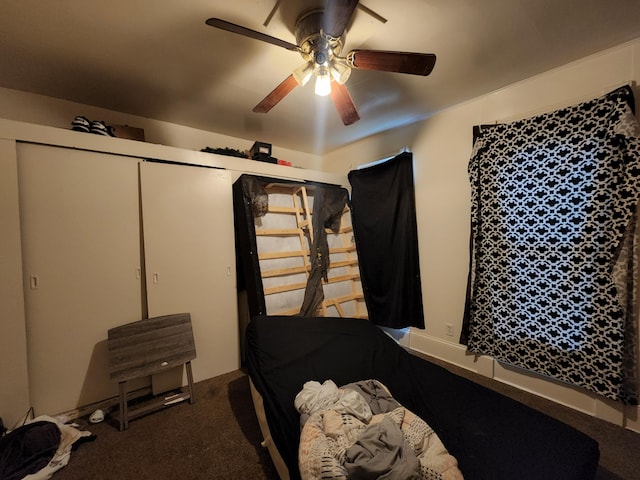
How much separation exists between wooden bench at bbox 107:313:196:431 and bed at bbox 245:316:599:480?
2.34 feet

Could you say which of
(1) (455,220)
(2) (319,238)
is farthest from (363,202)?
(1) (455,220)

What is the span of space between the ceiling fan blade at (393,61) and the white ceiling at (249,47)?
0.81 feet

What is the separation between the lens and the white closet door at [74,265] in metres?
1.82

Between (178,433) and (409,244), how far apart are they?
8.72 ft

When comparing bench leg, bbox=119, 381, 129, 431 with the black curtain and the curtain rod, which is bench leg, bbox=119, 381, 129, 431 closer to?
the black curtain

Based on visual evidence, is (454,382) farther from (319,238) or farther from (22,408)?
(22,408)

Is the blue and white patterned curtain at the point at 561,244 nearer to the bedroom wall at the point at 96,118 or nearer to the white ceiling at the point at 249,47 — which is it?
the white ceiling at the point at 249,47

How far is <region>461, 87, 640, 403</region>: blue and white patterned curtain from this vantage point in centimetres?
170

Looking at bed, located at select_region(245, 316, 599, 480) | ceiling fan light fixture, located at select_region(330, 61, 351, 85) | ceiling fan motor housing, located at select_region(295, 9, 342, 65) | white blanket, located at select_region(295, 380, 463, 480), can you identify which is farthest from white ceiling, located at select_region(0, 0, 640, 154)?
white blanket, located at select_region(295, 380, 463, 480)

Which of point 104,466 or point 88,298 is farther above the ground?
point 88,298

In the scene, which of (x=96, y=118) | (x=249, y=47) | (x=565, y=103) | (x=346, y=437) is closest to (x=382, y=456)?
(x=346, y=437)

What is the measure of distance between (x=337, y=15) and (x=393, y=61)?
423 mm

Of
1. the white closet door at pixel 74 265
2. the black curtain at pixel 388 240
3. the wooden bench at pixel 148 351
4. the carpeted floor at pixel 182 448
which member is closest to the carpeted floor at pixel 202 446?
the carpeted floor at pixel 182 448

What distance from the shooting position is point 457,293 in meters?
2.59
